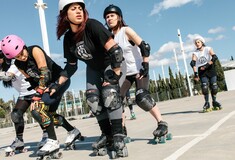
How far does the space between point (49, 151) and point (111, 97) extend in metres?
1.03

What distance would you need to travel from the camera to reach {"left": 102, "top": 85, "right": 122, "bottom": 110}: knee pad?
2922 mm

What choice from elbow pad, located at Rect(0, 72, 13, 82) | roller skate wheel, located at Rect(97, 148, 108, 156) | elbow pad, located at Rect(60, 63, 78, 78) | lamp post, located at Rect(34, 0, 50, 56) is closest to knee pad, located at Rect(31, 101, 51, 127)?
elbow pad, located at Rect(60, 63, 78, 78)

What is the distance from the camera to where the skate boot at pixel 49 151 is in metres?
3.21

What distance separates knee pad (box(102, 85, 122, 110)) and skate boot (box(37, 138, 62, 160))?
885 millimetres

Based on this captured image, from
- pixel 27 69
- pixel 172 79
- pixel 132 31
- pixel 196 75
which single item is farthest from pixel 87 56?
pixel 172 79

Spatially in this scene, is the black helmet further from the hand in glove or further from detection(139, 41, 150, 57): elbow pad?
the hand in glove

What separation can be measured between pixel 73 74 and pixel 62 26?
671 mm

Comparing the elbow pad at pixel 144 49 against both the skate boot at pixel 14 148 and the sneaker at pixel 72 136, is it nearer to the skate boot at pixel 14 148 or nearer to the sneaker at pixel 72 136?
the sneaker at pixel 72 136

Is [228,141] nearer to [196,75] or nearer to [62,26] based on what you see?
[62,26]

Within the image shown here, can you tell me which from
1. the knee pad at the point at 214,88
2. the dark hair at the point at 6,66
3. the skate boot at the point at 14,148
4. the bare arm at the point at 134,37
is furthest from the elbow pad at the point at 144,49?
the knee pad at the point at 214,88

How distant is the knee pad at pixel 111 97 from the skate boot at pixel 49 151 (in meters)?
0.88

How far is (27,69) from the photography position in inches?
146

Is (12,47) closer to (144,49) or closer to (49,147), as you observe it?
(49,147)

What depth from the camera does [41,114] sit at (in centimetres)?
329
